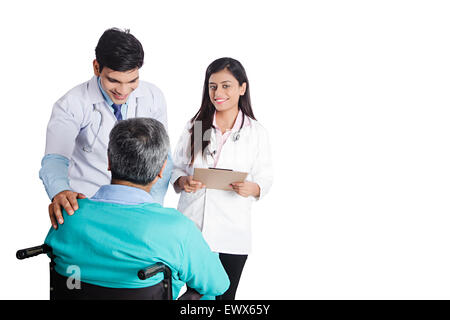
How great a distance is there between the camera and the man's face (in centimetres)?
247

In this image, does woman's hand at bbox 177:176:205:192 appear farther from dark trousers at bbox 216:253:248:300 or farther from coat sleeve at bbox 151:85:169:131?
dark trousers at bbox 216:253:248:300

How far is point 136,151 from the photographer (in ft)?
6.02

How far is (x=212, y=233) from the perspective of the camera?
284 centimetres

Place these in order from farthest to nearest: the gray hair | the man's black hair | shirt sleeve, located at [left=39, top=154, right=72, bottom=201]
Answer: the man's black hair
shirt sleeve, located at [left=39, top=154, right=72, bottom=201]
the gray hair

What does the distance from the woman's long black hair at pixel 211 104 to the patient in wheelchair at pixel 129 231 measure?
38.4 inches

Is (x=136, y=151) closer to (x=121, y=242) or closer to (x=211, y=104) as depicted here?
(x=121, y=242)

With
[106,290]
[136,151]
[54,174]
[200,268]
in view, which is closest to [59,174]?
[54,174]

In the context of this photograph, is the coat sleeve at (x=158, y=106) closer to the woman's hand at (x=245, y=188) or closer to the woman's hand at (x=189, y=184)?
the woman's hand at (x=189, y=184)

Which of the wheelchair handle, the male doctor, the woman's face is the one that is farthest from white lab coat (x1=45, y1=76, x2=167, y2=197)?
the wheelchair handle

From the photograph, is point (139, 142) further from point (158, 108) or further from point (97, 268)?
point (158, 108)

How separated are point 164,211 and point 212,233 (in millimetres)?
1052

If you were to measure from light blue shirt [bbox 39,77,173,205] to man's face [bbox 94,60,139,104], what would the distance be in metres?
0.17

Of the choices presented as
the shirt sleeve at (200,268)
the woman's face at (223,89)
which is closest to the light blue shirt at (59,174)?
the shirt sleeve at (200,268)
